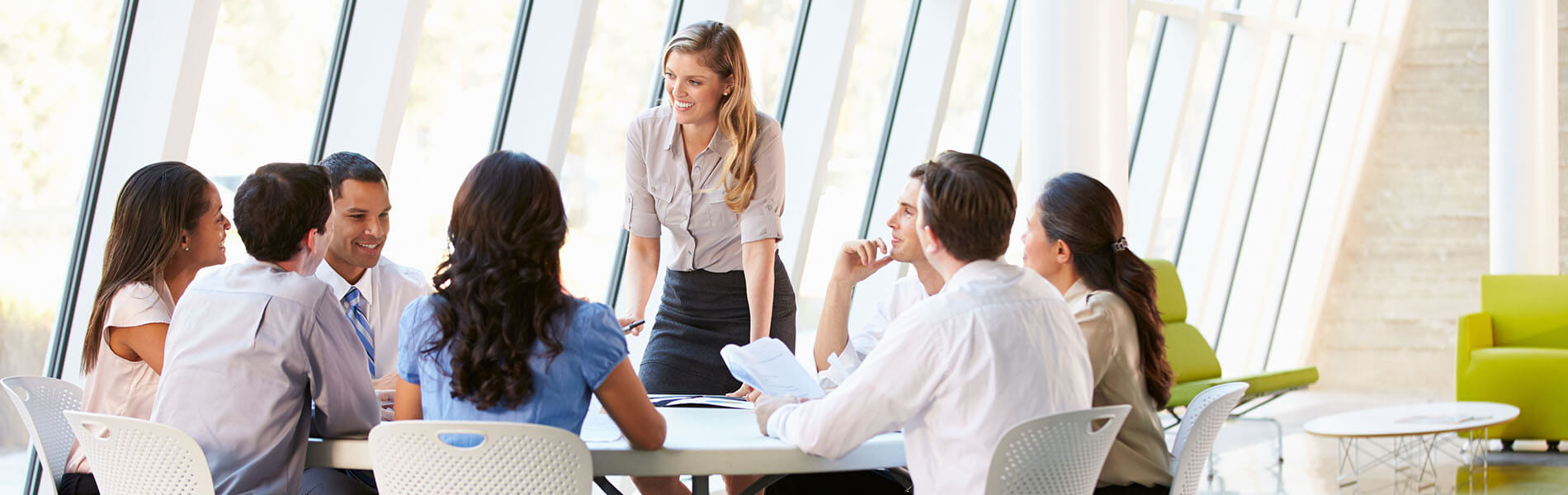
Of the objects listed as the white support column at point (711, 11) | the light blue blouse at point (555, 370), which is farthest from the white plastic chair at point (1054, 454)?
the white support column at point (711, 11)

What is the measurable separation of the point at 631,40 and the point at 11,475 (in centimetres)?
295

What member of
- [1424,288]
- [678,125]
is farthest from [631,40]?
[1424,288]

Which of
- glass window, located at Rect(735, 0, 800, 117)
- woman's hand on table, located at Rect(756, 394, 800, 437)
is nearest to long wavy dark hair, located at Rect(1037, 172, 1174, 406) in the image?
woman's hand on table, located at Rect(756, 394, 800, 437)

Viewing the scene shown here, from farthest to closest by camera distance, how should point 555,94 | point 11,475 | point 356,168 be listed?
point 555,94
point 11,475
point 356,168

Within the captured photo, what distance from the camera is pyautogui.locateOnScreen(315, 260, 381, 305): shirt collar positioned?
292cm

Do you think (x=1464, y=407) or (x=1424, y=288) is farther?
(x=1424, y=288)

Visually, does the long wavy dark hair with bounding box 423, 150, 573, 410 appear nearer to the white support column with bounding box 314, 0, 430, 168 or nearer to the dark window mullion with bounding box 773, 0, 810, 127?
the white support column with bounding box 314, 0, 430, 168

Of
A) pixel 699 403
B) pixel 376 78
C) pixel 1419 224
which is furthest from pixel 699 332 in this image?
pixel 1419 224

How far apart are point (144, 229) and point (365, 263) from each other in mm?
520

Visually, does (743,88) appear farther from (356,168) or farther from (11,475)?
(11,475)

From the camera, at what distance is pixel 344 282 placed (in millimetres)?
2941

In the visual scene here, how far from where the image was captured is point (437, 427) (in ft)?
6.14

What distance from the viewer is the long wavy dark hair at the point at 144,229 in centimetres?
243

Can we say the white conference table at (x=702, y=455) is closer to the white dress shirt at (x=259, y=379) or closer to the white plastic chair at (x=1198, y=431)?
the white dress shirt at (x=259, y=379)
